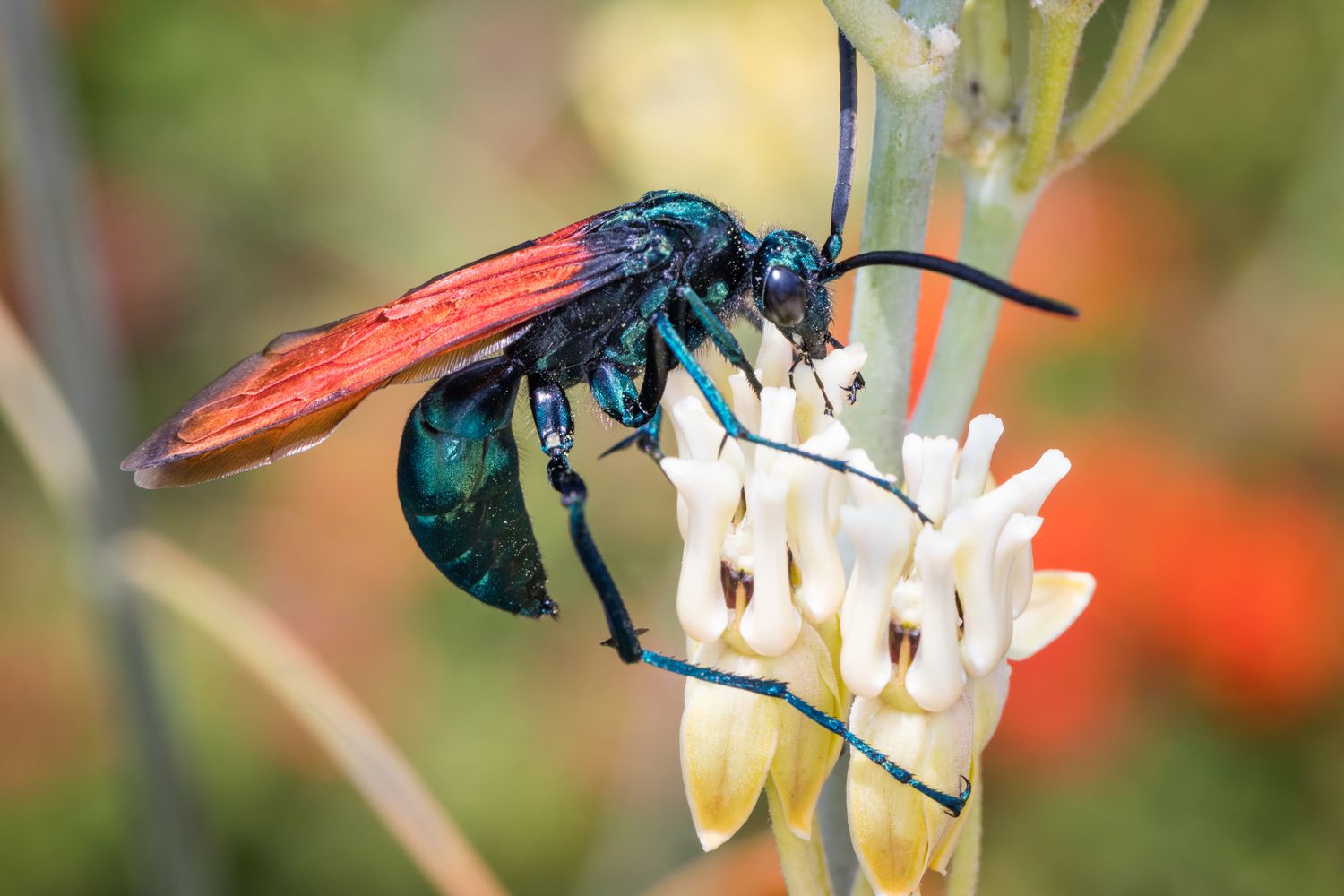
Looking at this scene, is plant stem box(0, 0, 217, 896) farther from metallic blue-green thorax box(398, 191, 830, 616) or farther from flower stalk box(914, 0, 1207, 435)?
flower stalk box(914, 0, 1207, 435)

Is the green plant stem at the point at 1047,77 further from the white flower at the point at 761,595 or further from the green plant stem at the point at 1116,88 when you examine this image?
the white flower at the point at 761,595

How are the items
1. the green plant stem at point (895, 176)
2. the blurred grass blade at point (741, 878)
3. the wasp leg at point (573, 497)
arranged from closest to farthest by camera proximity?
the green plant stem at point (895, 176) → the wasp leg at point (573, 497) → the blurred grass blade at point (741, 878)

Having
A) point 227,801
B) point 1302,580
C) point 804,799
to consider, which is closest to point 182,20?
point 227,801

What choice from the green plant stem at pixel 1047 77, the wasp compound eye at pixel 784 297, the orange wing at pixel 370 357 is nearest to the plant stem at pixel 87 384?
the orange wing at pixel 370 357

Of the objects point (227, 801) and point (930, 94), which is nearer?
point (930, 94)

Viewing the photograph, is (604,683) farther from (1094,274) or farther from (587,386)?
(587,386)

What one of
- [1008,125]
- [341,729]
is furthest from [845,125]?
[341,729]
